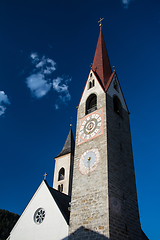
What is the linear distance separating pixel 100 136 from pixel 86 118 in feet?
8.40

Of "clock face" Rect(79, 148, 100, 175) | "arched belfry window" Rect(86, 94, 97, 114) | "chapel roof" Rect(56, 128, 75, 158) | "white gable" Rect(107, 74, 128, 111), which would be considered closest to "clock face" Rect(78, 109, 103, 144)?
"clock face" Rect(79, 148, 100, 175)

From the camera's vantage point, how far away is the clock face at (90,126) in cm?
1531

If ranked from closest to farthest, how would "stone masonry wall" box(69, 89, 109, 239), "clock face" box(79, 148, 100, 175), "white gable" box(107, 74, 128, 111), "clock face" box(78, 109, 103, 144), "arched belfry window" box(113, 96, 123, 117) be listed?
"stone masonry wall" box(69, 89, 109, 239) → "clock face" box(79, 148, 100, 175) → "clock face" box(78, 109, 103, 144) → "white gable" box(107, 74, 128, 111) → "arched belfry window" box(113, 96, 123, 117)

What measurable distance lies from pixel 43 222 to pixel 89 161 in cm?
467

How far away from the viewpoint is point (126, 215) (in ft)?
41.8

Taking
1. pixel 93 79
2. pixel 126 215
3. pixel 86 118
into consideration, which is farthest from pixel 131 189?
pixel 93 79

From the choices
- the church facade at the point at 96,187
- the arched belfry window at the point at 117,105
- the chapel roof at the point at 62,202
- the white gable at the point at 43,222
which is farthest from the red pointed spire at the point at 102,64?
the white gable at the point at 43,222

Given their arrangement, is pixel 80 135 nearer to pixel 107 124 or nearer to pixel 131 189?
pixel 107 124

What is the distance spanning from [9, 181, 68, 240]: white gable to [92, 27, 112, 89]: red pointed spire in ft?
29.4

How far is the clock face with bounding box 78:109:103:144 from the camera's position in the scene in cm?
1531

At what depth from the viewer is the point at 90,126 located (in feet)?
52.5

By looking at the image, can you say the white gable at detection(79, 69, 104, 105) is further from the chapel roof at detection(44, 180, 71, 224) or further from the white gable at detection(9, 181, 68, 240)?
the white gable at detection(9, 181, 68, 240)

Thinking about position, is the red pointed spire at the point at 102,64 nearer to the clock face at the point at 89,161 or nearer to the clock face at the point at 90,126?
the clock face at the point at 90,126

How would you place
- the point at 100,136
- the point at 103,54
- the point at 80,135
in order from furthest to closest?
the point at 103,54
the point at 80,135
the point at 100,136
